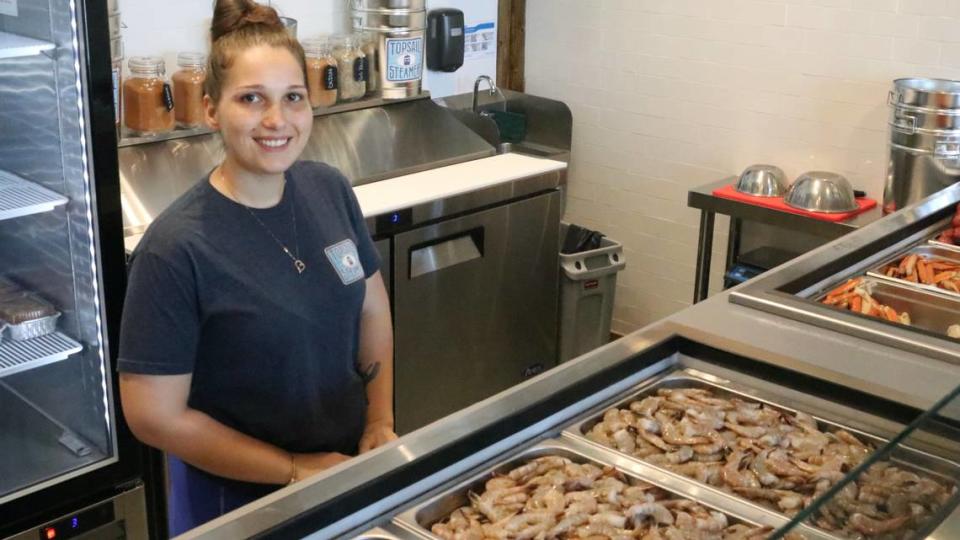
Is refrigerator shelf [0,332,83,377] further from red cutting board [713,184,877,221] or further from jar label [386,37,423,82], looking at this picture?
red cutting board [713,184,877,221]

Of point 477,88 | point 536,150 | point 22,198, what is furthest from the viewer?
point 536,150

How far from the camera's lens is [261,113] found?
1.92 m

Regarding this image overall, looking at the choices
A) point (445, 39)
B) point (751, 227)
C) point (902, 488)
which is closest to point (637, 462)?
point (902, 488)

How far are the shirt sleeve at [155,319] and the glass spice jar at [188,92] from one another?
1.80 m

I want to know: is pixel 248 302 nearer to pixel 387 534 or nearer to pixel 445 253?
pixel 387 534

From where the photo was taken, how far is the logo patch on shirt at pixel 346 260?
208 centimetres

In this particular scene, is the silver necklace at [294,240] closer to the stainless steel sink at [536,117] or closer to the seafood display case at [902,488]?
the seafood display case at [902,488]

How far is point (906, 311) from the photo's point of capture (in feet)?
8.27

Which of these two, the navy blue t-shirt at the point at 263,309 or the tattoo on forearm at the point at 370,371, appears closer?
the navy blue t-shirt at the point at 263,309

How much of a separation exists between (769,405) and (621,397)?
0.26 metres

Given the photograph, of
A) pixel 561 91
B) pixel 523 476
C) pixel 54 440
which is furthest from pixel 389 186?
pixel 523 476

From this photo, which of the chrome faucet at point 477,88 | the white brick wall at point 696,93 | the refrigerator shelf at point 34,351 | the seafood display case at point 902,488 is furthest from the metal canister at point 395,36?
the seafood display case at point 902,488

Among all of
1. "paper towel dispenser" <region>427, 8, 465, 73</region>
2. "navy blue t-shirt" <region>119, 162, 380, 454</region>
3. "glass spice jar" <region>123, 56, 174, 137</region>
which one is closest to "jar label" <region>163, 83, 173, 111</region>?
"glass spice jar" <region>123, 56, 174, 137</region>

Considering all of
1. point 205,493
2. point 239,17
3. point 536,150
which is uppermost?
point 239,17
